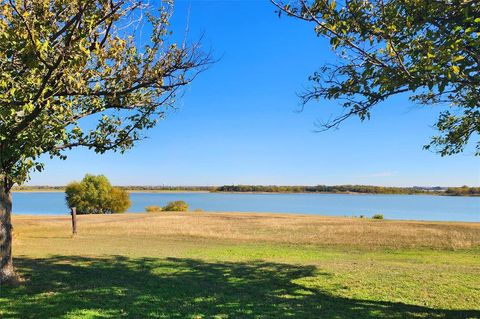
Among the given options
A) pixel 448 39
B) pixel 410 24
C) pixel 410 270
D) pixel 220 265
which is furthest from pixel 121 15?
pixel 410 270

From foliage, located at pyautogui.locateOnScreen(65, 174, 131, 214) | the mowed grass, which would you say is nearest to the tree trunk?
the mowed grass

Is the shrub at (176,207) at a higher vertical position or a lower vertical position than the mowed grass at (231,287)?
lower

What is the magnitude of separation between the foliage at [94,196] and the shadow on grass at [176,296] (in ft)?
263

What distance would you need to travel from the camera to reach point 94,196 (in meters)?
92.1

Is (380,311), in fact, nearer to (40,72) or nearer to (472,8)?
(472,8)

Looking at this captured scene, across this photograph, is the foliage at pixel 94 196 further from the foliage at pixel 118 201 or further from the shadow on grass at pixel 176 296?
the shadow on grass at pixel 176 296

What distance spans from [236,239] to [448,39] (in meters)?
26.3

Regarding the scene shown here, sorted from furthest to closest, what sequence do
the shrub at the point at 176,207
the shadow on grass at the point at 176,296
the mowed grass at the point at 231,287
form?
the shrub at the point at 176,207 → the mowed grass at the point at 231,287 → the shadow on grass at the point at 176,296

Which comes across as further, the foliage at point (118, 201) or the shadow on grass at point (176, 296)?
the foliage at point (118, 201)

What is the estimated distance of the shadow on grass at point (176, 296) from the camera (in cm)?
922

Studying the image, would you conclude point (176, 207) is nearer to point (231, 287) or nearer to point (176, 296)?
point (231, 287)

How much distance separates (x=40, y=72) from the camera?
964 centimetres

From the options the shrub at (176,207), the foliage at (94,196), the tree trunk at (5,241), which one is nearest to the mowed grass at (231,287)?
the tree trunk at (5,241)

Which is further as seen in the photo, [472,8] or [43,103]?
[43,103]
